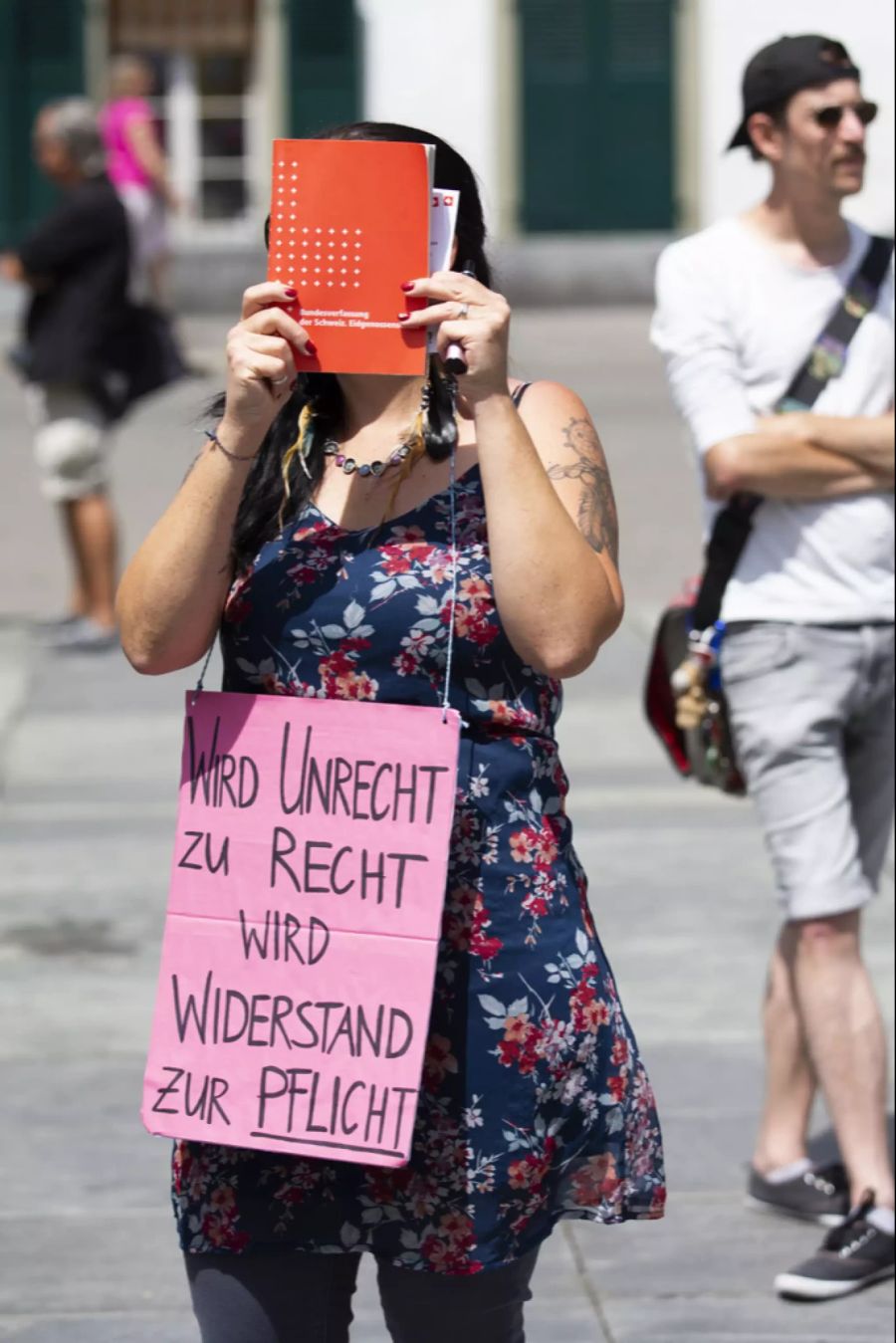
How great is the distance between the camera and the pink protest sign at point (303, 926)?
2596 mm

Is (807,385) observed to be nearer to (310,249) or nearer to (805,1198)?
(805,1198)

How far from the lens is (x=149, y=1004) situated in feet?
17.3

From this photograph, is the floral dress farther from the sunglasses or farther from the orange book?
the sunglasses

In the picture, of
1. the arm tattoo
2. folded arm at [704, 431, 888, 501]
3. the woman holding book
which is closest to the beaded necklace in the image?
the woman holding book

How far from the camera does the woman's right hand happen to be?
254 centimetres

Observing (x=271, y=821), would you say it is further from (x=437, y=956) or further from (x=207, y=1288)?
(x=207, y=1288)

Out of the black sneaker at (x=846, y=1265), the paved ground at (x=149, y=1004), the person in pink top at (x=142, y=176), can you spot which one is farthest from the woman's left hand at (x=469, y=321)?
the person in pink top at (x=142, y=176)

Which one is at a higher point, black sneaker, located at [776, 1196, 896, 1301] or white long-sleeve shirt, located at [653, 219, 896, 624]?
white long-sleeve shirt, located at [653, 219, 896, 624]

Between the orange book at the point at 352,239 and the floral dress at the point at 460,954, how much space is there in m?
0.25

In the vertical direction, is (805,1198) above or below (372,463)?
below

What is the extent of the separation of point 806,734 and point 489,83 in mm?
18675

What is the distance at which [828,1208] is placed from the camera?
4230 mm

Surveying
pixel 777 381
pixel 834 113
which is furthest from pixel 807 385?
pixel 834 113

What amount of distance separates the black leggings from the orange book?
1.01m
